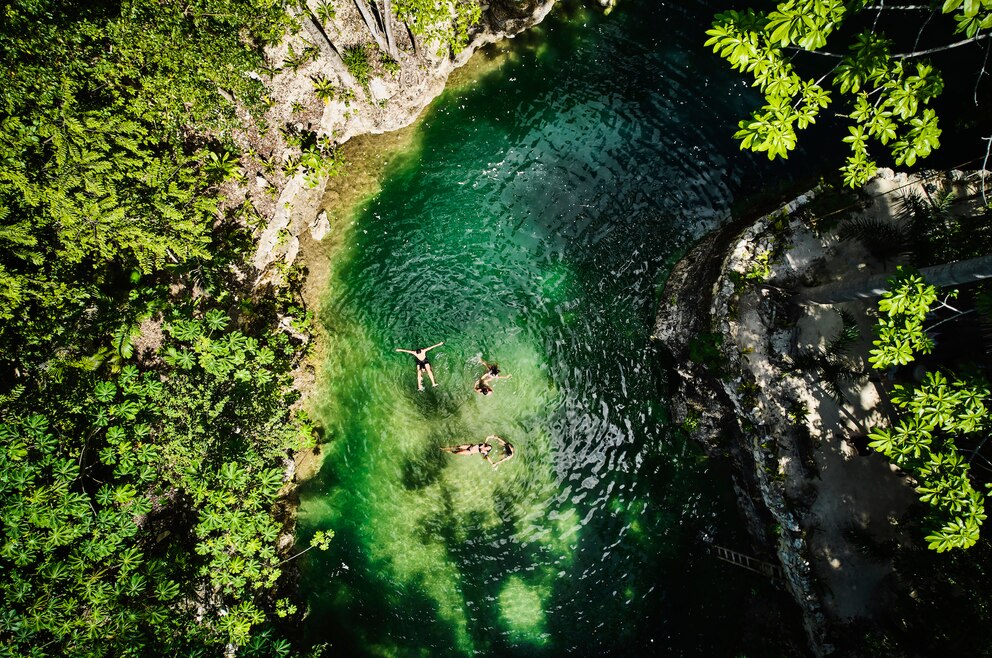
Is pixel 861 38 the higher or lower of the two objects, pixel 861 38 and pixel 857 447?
the higher

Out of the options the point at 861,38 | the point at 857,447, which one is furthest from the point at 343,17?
the point at 857,447

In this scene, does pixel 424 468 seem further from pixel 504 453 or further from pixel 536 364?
pixel 536 364

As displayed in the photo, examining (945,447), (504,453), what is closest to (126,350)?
(504,453)

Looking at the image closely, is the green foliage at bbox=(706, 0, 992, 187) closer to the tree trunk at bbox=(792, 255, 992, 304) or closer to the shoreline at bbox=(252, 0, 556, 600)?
the tree trunk at bbox=(792, 255, 992, 304)

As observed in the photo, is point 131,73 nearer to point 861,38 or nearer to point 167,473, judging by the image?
point 167,473

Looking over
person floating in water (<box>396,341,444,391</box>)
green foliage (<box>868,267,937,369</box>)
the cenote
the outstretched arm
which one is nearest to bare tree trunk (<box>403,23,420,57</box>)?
the cenote
